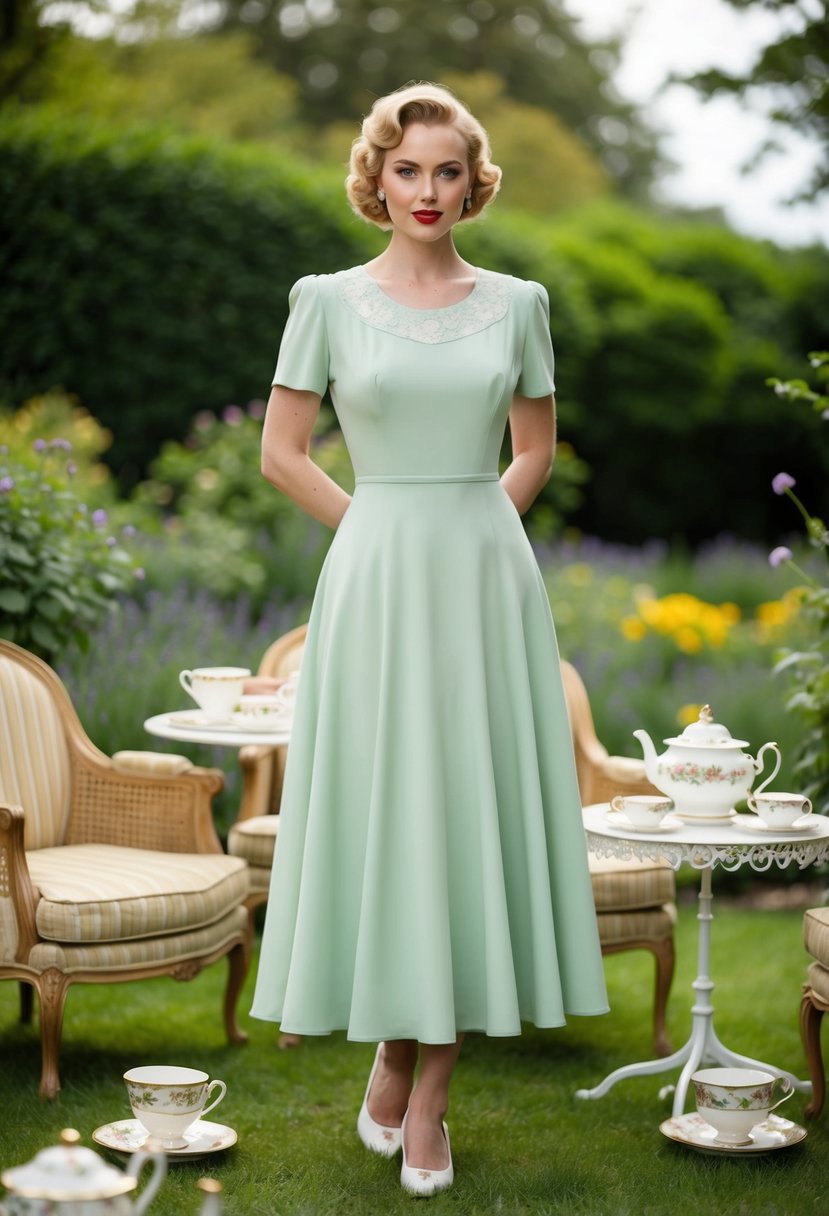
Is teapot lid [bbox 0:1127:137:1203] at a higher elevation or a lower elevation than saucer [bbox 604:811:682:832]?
lower

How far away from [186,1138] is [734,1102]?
3.98ft

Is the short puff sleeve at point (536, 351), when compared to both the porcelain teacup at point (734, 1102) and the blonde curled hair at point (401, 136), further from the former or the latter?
the porcelain teacup at point (734, 1102)

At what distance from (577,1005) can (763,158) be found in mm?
4699

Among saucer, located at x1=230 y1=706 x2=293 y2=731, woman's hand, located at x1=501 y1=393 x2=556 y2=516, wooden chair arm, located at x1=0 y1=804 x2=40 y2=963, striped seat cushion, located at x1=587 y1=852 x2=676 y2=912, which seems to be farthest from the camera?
saucer, located at x1=230 y1=706 x2=293 y2=731

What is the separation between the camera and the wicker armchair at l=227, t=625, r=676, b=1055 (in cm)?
426

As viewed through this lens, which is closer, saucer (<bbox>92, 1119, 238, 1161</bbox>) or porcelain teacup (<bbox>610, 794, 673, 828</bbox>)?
saucer (<bbox>92, 1119, 238, 1161</bbox>)

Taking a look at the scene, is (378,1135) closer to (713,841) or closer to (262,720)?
(713,841)

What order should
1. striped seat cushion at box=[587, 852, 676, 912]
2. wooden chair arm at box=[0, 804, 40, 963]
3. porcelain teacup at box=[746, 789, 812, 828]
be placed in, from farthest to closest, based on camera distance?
1. striped seat cushion at box=[587, 852, 676, 912]
2. wooden chair arm at box=[0, 804, 40, 963]
3. porcelain teacup at box=[746, 789, 812, 828]

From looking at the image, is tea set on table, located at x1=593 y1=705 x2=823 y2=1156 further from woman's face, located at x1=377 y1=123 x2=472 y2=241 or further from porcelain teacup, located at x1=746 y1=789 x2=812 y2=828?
woman's face, located at x1=377 y1=123 x2=472 y2=241

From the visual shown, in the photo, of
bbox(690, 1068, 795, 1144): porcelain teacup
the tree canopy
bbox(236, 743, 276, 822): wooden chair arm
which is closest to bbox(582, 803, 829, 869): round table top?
bbox(690, 1068, 795, 1144): porcelain teacup

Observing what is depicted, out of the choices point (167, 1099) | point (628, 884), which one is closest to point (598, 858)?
point (628, 884)

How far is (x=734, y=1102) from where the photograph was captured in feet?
11.2

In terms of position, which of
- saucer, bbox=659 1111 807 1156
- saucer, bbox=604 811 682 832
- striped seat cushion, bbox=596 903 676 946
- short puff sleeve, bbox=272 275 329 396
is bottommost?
saucer, bbox=659 1111 807 1156

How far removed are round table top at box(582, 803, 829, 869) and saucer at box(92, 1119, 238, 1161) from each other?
108cm
